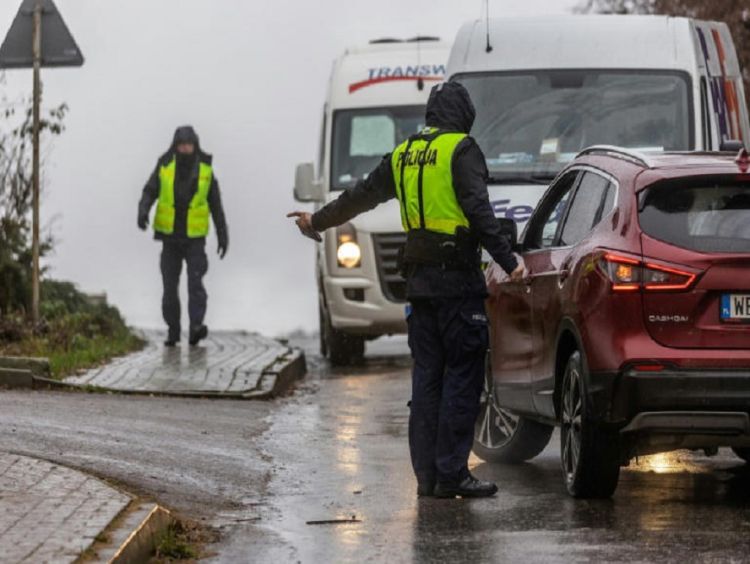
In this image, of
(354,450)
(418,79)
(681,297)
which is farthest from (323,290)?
(681,297)

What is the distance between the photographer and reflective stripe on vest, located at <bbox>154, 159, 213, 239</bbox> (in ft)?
67.8

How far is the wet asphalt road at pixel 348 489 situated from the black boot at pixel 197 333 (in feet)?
17.9

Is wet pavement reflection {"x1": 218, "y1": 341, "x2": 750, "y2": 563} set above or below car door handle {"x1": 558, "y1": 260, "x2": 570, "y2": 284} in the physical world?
below

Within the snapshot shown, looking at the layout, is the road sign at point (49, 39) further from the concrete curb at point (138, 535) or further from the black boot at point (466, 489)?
the concrete curb at point (138, 535)

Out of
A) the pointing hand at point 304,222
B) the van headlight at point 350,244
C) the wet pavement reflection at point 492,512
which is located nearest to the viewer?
the wet pavement reflection at point 492,512

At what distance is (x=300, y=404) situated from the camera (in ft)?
52.5

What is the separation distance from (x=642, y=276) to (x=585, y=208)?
1.08m

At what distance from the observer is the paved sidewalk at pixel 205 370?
52.6 ft

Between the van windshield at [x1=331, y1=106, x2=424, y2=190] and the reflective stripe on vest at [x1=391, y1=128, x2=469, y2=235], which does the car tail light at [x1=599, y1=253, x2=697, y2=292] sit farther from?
the van windshield at [x1=331, y1=106, x2=424, y2=190]

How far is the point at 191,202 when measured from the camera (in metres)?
20.7

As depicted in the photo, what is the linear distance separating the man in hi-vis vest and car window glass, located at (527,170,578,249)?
9514 mm

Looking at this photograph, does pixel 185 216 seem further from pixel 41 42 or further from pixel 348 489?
pixel 348 489

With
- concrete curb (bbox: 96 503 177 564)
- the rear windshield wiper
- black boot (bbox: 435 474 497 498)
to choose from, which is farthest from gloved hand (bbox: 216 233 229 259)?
concrete curb (bbox: 96 503 177 564)

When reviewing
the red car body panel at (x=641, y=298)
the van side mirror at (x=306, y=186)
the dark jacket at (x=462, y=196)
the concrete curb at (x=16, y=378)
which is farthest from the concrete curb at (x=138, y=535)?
the van side mirror at (x=306, y=186)
